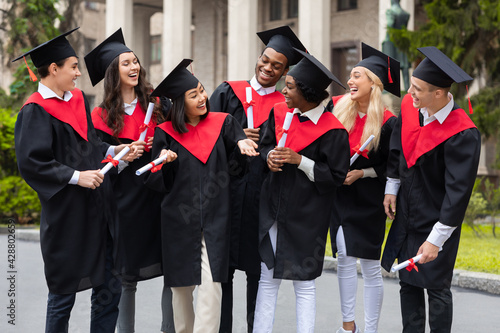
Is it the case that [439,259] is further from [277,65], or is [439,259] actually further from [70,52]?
[70,52]

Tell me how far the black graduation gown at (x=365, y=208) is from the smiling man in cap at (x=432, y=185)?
1.79 ft

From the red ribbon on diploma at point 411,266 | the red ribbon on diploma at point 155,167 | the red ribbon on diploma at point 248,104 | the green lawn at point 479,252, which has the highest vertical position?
the red ribbon on diploma at point 248,104

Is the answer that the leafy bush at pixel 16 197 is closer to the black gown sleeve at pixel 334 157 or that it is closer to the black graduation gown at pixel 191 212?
the black graduation gown at pixel 191 212

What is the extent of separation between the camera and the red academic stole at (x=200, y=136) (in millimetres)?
4258

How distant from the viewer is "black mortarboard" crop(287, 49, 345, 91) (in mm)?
4078

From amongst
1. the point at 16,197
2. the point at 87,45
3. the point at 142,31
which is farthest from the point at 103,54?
the point at 142,31

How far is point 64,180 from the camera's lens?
3859mm

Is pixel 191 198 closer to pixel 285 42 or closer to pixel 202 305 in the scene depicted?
pixel 202 305

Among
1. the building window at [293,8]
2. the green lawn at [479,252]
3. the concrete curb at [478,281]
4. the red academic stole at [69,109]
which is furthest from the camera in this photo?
the building window at [293,8]

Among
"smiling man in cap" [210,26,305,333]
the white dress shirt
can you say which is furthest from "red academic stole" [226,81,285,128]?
the white dress shirt

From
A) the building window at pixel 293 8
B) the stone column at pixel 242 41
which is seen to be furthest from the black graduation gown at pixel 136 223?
the building window at pixel 293 8

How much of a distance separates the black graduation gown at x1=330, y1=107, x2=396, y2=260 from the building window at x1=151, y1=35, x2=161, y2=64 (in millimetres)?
30873

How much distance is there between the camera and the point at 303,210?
4211 mm

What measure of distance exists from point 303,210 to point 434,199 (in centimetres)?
82
